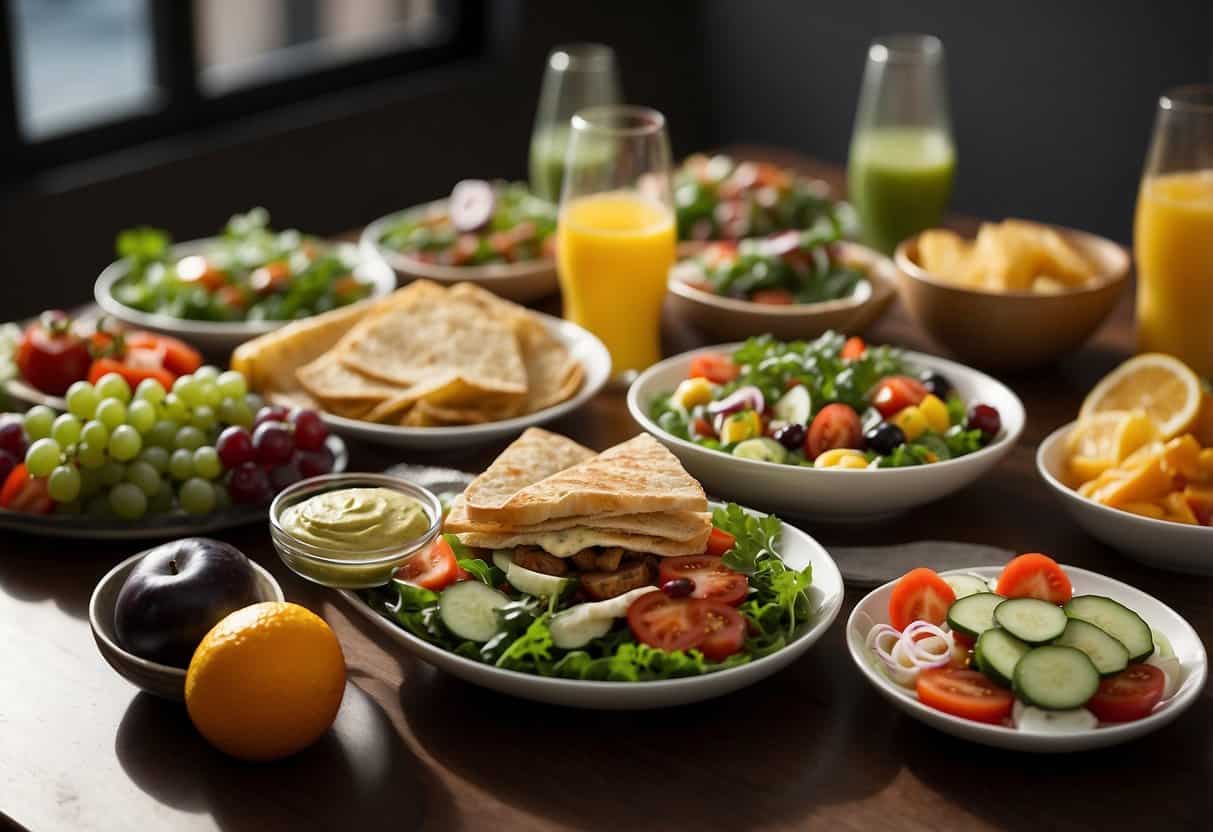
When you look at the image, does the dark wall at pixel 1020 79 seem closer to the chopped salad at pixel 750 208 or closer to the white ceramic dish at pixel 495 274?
the chopped salad at pixel 750 208

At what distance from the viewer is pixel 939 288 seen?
7.09 ft

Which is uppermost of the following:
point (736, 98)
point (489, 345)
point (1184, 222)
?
point (1184, 222)

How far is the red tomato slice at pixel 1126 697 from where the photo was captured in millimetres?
1241

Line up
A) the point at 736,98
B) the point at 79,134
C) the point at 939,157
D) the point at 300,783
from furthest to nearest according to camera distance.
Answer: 1. the point at 736,98
2. the point at 79,134
3. the point at 939,157
4. the point at 300,783

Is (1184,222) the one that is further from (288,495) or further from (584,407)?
(288,495)

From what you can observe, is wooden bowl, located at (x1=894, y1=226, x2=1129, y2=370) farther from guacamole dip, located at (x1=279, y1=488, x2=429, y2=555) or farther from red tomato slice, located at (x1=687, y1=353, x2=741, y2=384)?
guacamole dip, located at (x1=279, y1=488, x2=429, y2=555)

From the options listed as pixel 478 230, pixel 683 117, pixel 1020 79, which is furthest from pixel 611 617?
pixel 683 117

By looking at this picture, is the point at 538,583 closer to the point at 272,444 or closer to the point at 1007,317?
the point at 272,444

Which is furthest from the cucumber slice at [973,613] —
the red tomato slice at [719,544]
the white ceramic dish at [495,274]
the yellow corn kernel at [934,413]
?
the white ceramic dish at [495,274]

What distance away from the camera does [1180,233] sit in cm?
209

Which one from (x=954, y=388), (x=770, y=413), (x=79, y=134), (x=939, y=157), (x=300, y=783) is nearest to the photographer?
(x=300, y=783)

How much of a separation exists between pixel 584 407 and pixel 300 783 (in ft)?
3.06

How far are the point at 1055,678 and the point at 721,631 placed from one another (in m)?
0.30

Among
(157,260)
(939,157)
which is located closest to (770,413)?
(939,157)
